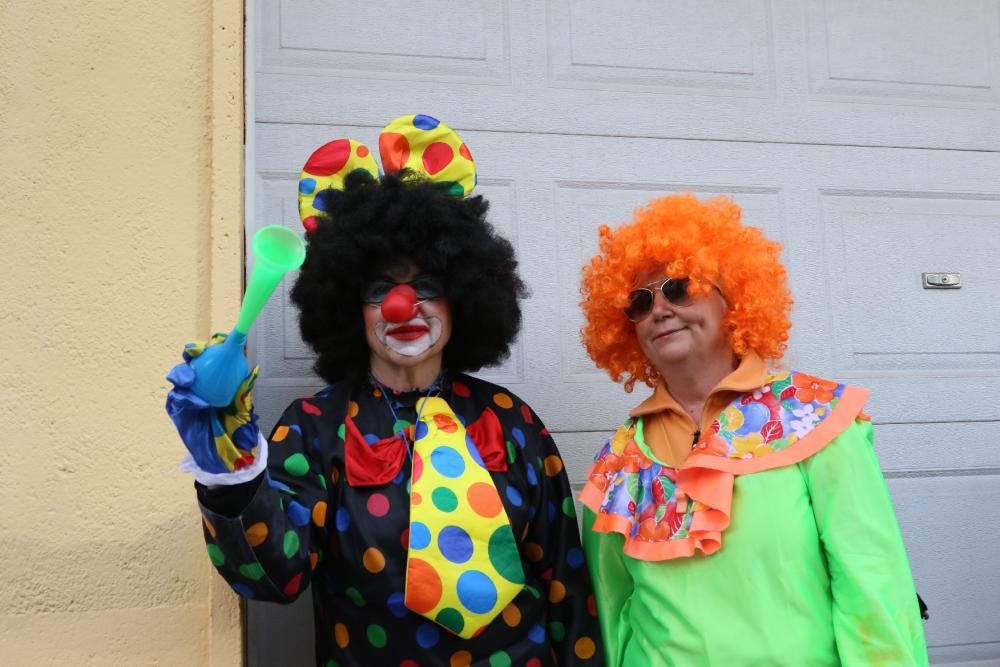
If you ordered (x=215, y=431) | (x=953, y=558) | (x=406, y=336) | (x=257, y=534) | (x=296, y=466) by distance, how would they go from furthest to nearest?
1. (x=953, y=558)
2. (x=406, y=336)
3. (x=296, y=466)
4. (x=257, y=534)
5. (x=215, y=431)

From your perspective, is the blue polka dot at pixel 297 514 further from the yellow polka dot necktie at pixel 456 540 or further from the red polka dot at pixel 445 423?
the red polka dot at pixel 445 423

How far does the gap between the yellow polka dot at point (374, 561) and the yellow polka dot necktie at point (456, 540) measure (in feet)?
0.23

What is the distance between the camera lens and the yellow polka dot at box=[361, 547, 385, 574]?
211 cm

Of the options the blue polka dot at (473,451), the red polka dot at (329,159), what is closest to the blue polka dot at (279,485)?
the blue polka dot at (473,451)

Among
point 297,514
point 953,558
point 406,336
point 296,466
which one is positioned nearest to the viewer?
point 297,514

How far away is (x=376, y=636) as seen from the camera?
2.13 m

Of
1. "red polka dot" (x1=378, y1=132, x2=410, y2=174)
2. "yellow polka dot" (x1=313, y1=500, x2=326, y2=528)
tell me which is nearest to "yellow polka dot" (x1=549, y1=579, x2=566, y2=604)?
"yellow polka dot" (x1=313, y1=500, x2=326, y2=528)

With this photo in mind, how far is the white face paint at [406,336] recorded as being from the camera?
2262 millimetres

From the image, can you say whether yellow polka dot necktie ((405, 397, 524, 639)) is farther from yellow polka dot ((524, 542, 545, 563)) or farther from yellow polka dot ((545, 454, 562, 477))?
yellow polka dot ((545, 454, 562, 477))

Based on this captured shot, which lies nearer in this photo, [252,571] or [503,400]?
[252,571]

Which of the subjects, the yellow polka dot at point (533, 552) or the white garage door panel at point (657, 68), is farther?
the white garage door panel at point (657, 68)

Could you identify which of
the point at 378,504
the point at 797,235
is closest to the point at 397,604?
the point at 378,504

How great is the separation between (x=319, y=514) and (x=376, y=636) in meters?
0.29

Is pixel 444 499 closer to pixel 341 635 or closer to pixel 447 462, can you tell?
Answer: pixel 447 462
